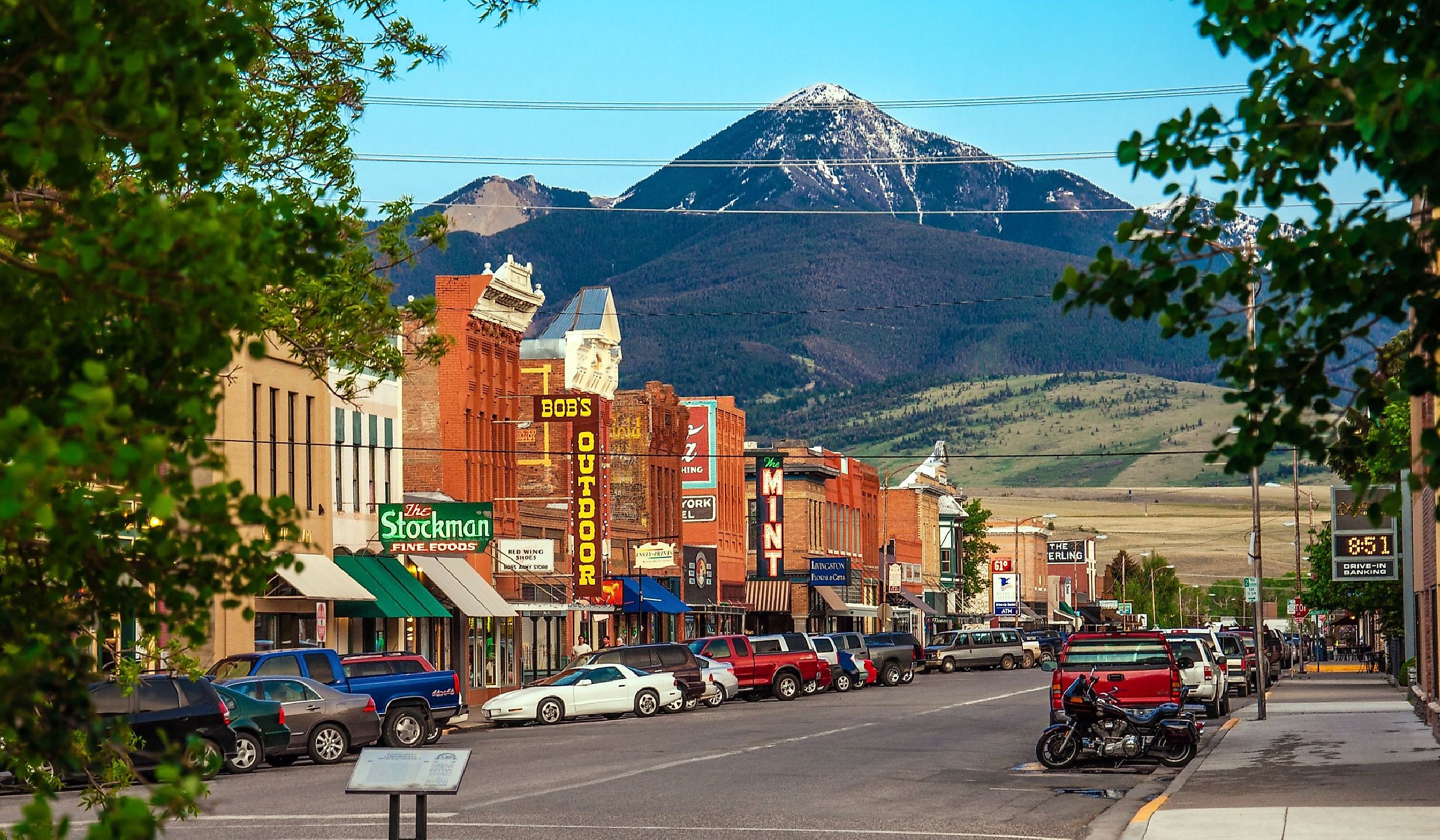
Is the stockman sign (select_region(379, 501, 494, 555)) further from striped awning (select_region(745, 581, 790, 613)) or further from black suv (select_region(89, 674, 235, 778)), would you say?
striped awning (select_region(745, 581, 790, 613))

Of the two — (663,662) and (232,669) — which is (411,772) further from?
(663,662)

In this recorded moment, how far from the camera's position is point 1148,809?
18.8 meters

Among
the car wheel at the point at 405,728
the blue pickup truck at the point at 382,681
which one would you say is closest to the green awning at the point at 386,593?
the blue pickup truck at the point at 382,681

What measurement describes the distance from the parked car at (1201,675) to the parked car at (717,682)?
14.6 m

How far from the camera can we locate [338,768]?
27.1m

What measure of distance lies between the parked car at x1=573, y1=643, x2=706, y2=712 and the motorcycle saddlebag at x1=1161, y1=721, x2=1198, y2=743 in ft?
70.0

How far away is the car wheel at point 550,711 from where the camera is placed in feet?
134

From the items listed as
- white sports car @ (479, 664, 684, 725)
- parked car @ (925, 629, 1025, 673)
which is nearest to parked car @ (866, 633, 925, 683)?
parked car @ (925, 629, 1025, 673)

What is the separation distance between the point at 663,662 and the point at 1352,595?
2913cm

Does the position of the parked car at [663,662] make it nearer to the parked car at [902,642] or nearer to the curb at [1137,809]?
the parked car at [902,642]

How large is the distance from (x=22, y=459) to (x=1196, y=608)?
192888 mm

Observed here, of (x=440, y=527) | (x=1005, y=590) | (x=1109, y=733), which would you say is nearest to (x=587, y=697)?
(x=440, y=527)

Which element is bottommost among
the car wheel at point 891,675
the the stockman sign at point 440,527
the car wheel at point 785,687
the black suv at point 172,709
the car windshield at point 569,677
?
the car wheel at point 891,675

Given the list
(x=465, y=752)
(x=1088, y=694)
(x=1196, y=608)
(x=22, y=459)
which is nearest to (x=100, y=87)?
(x=22, y=459)
